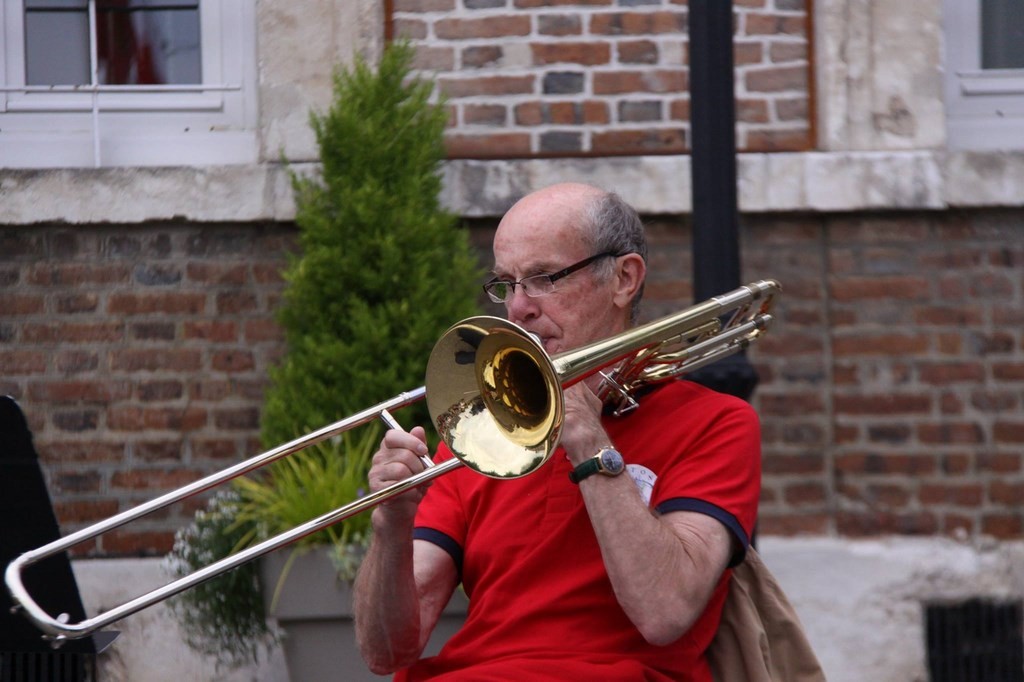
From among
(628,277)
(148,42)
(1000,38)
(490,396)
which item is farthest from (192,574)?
(1000,38)

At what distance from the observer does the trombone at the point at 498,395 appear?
2070 mm

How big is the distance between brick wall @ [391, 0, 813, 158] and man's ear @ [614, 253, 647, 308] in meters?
1.77

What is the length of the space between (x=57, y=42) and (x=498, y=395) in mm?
2856

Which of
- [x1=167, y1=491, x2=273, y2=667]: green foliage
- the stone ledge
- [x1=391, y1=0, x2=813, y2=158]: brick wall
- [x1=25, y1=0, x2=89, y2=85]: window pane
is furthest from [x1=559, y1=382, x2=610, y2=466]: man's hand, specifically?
[x1=25, y1=0, x2=89, y2=85]: window pane

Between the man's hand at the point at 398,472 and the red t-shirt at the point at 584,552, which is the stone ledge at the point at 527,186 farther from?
the man's hand at the point at 398,472

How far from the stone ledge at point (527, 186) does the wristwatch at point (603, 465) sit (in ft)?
6.76

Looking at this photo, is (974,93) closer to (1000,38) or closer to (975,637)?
(1000,38)

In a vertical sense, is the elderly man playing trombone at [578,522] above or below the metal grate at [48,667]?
above

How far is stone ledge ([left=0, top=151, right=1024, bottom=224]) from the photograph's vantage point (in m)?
4.02

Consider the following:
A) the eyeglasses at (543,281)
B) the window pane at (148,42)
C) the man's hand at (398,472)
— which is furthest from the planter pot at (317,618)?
the window pane at (148,42)

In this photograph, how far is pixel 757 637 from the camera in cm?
220

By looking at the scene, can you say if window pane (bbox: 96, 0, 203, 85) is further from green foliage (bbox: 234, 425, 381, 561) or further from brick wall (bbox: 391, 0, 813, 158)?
green foliage (bbox: 234, 425, 381, 561)

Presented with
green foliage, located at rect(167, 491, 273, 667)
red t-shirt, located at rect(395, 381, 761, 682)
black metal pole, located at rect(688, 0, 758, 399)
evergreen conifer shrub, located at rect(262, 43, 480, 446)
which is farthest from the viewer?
evergreen conifer shrub, located at rect(262, 43, 480, 446)

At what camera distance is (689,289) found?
409 cm
